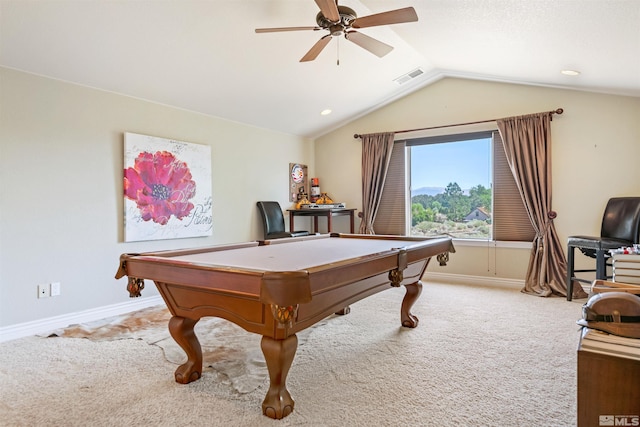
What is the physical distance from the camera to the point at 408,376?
217 centimetres

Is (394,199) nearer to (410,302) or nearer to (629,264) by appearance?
(410,302)

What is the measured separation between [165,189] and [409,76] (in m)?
3.38

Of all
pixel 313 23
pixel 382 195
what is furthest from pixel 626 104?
pixel 313 23

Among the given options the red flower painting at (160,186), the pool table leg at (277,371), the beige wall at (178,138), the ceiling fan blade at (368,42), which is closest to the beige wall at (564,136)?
the beige wall at (178,138)

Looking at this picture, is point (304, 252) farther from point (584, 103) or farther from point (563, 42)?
point (584, 103)


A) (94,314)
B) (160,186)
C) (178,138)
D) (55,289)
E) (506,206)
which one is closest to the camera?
(55,289)

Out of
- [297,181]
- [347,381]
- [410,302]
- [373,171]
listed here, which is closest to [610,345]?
[347,381]

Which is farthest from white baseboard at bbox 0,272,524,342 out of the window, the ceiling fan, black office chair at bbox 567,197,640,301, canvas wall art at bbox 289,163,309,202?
the ceiling fan

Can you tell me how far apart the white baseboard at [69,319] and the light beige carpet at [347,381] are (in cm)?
12

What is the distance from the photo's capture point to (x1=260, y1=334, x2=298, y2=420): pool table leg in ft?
5.57

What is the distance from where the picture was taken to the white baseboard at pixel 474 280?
4602mm

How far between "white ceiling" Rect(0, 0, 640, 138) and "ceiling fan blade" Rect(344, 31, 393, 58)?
49cm

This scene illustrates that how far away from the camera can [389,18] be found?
243cm

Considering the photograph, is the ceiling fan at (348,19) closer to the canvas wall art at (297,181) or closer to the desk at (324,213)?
the desk at (324,213)
